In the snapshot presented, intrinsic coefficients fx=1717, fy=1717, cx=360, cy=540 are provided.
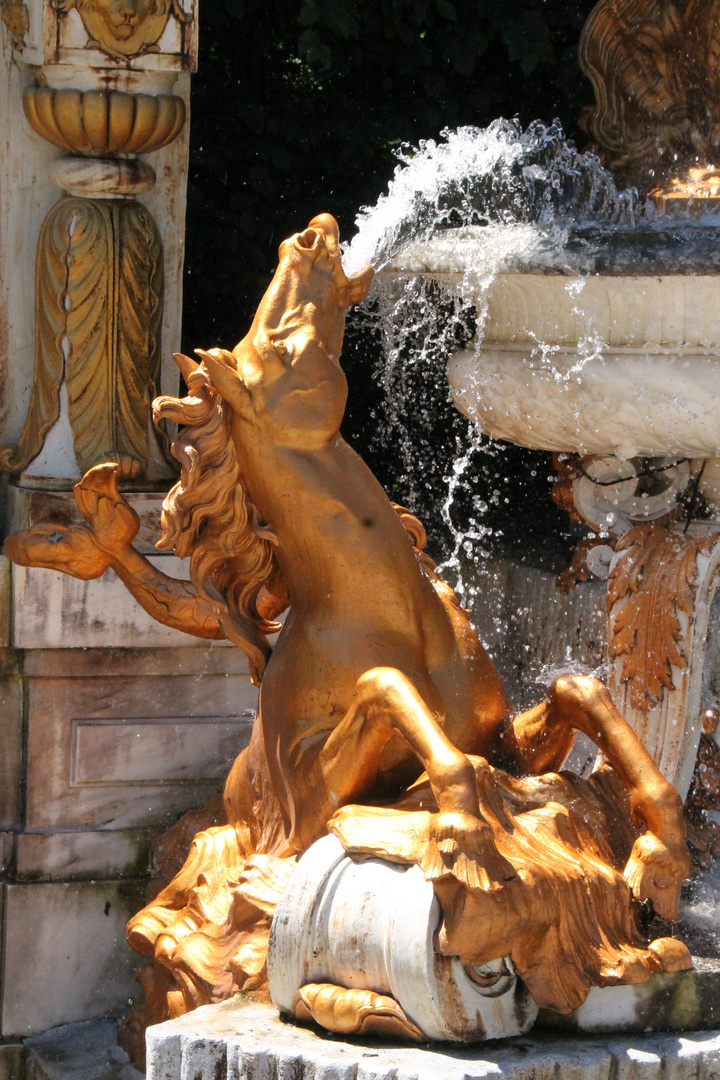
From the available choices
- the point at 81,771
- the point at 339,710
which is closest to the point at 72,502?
the point at 81,771

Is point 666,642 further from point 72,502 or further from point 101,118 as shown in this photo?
point 101,118

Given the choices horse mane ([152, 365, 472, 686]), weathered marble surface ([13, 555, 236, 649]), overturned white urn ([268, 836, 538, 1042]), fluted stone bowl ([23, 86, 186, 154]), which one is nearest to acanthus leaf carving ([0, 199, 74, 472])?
fluted stone bowl ([23, 86, 186, 154])

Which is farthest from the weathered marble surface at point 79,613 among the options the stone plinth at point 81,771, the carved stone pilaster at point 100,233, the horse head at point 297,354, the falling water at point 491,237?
the horse head at point 297,354

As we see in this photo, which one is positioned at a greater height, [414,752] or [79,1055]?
[414,752]

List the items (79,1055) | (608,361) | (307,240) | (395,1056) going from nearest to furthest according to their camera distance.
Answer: (395,1056)
(307,240)
(608,361)
(79,1055)

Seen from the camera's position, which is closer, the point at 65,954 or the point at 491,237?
the point at 491,237

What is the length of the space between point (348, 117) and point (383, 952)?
138 inches

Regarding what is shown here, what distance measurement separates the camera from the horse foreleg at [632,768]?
2.87m

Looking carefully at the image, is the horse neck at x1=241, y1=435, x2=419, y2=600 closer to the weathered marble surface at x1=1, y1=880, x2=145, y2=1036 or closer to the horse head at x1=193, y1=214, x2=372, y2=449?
the horse head at x1=193, y1=214, x2=372, y2=449

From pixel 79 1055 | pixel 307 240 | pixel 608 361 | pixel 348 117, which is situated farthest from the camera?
pixel 348 117

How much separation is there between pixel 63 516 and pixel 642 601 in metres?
1.37

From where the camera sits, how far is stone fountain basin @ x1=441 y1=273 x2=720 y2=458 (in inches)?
134

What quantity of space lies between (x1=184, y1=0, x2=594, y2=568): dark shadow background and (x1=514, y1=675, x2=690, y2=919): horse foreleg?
6.89 feet

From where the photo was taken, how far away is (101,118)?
388 cm
